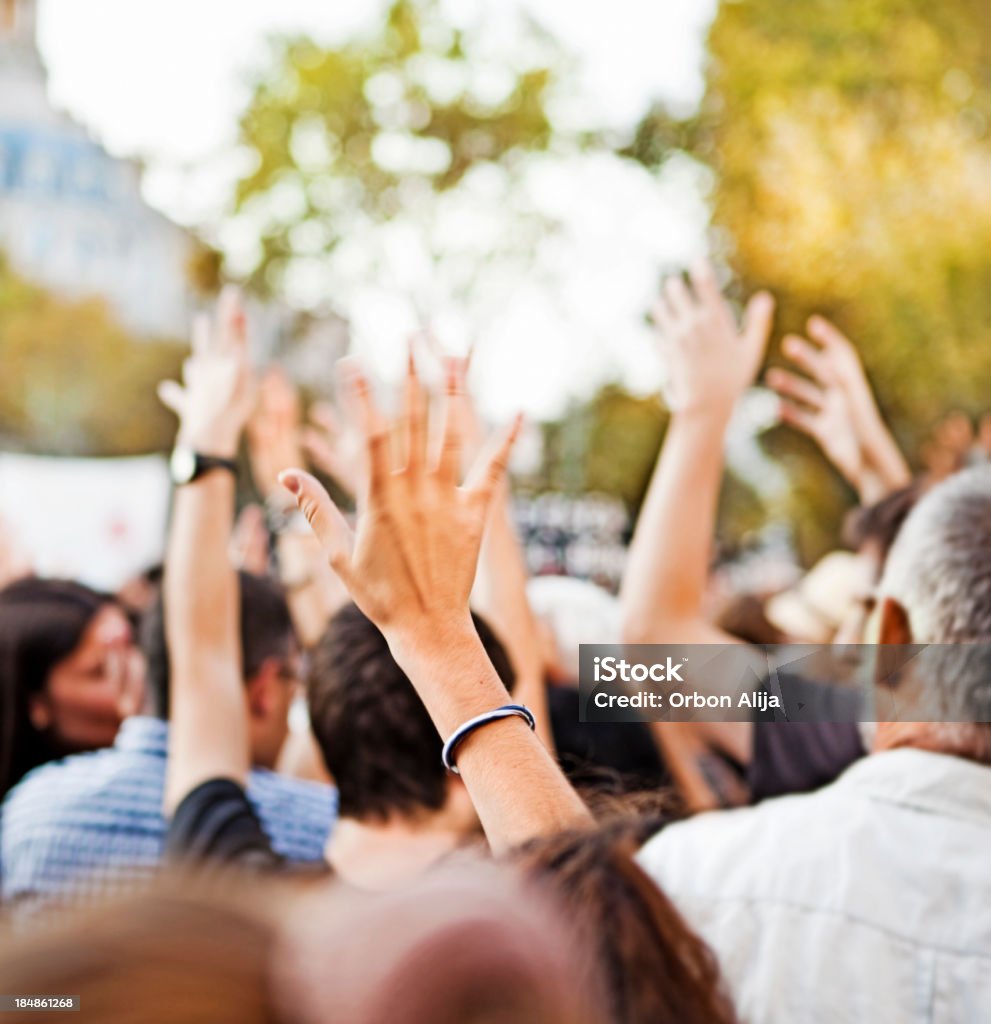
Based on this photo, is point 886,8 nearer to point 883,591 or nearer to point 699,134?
point 699,134

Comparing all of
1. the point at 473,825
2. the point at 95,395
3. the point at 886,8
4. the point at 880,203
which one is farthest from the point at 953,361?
the point at 95,395

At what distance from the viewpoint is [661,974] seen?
2.99ft

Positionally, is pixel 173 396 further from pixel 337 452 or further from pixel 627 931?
pixel 627 931

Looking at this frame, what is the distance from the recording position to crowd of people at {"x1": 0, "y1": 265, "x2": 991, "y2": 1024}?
80cm

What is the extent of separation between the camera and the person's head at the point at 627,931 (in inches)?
35.2

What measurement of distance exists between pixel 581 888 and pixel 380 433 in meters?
0.44

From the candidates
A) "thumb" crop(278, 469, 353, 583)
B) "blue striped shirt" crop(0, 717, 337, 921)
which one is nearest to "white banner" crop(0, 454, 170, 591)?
"blue striped shirt" crop(0, 717, 337, 921)

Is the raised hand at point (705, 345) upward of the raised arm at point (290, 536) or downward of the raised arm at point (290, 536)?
upward

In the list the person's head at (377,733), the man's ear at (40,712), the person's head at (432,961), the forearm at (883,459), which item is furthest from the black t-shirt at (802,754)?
the man's ear at (40,712)

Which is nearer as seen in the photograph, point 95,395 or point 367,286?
point 367,286

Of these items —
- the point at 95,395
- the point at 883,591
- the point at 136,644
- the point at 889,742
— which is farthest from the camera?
the point at 95,395

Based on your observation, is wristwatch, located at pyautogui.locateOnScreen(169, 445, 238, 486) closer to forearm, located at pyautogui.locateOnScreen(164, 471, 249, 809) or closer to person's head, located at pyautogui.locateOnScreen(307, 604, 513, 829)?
forearm, located at pyautogui.locateOnScreen(164, 471, 249, 809)

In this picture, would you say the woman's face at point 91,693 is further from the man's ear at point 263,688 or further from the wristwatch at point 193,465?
the wristwatch at point 193,465

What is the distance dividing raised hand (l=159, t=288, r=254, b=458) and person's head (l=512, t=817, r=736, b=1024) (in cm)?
131
